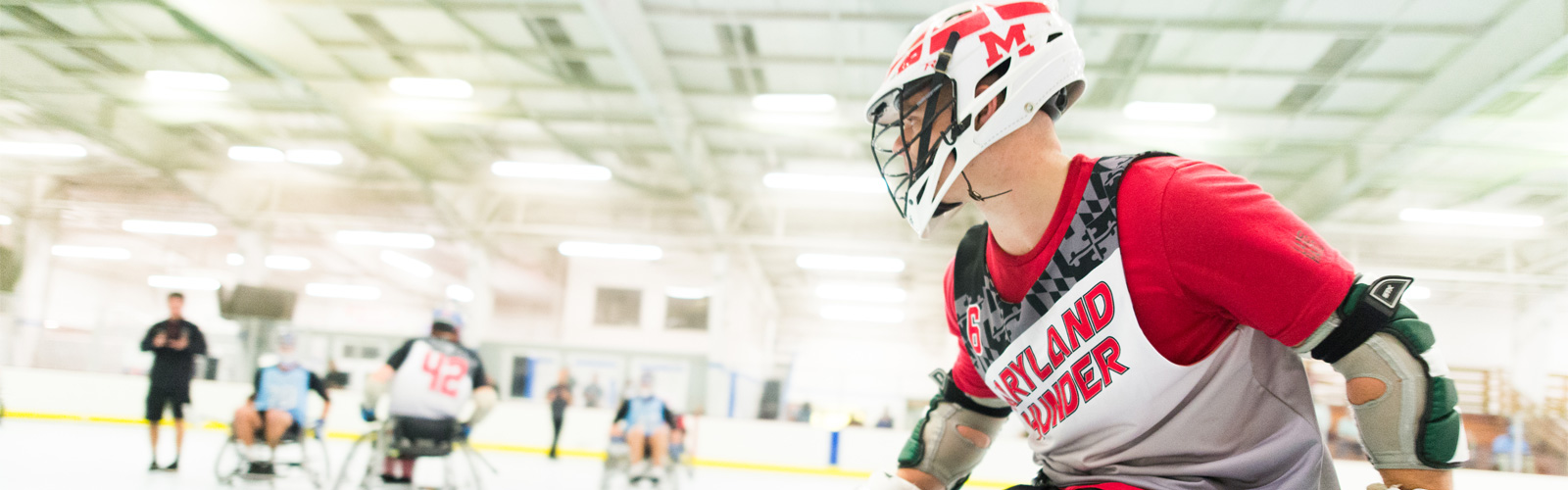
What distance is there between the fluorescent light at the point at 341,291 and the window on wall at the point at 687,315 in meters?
8.50

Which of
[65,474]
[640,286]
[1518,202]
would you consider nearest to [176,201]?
[640,286]

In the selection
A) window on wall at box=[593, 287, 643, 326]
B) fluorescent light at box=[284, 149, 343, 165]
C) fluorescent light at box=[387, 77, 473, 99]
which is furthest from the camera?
window on wall at box=[593, 287, 643, 326]

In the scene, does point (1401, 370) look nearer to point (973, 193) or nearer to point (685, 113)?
point (973, 193)

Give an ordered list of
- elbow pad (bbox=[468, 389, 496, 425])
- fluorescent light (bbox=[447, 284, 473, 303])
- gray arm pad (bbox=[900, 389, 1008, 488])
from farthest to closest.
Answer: fluorescent light (bbox=[447, 284, 473, 303]), elbow pad (bbox=[468, 389, 496, 425]), gray arm pad (bbox=[900, 389, 1008, 488])

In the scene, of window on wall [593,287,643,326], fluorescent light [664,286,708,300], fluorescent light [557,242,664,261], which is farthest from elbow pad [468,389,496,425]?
window on wall [593,287,643,326]

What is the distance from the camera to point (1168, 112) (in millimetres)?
10562

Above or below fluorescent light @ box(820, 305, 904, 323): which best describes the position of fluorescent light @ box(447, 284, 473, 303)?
below

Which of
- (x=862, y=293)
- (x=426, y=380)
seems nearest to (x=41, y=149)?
(x=426, y=380)

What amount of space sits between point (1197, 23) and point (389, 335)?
1621 cm

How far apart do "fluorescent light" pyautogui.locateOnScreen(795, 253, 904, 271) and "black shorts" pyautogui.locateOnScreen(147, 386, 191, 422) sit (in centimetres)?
1157

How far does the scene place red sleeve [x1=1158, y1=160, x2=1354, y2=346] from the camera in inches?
26.3

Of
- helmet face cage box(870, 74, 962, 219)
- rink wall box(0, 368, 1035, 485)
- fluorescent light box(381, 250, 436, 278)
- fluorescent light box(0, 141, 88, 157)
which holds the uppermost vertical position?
fluorescent light box(0, 141, 88, 157)

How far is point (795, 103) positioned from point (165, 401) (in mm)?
7509

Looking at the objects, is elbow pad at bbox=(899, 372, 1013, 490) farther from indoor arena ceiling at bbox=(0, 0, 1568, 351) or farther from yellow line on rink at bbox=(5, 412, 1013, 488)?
yellow line on rink at bbox=(5, 412, 1013, 488)
